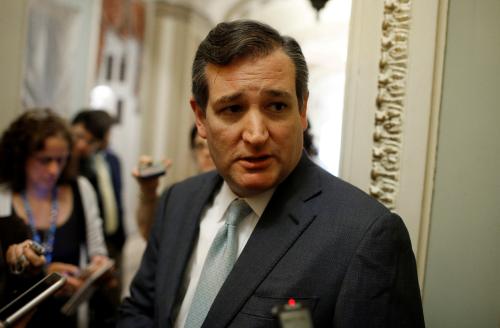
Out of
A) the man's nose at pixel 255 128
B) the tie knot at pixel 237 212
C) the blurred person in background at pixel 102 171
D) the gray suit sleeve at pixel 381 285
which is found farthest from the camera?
the blurred person in background at pixel 102 171

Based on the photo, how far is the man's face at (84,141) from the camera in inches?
101

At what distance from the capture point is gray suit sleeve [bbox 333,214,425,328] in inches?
32.7

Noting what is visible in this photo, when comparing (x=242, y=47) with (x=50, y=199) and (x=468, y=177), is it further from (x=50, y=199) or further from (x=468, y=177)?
(x=50, y=199)

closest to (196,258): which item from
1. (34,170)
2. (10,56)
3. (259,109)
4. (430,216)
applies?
(259,109)

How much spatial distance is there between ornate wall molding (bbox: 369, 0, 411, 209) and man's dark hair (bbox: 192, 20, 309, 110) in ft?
0.79

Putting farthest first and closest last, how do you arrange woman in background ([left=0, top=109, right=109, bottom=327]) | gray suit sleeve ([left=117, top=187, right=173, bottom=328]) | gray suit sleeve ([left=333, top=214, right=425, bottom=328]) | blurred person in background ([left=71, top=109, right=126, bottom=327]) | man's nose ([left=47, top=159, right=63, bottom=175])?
blurred person in background ([left=71, top=109, right=126, bottom=327]) < man's nose ([left=47, top=159, right=63, bottom=175]) < woman in background ([left=0, top=109, right=109, bottom=327]) < gray suit sleeve ([left=117, top=187, right=173, bottom=328]) < gray suit sleeve ([left=333, top=214, right=425, bottom=328])

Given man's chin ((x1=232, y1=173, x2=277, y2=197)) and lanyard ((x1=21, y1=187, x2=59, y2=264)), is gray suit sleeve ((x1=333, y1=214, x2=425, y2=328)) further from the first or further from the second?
lanyard ((x1=21, y1=187, x2=59, y2=264))

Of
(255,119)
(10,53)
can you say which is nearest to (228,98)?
(255,119)

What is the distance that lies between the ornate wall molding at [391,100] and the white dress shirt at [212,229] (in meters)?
0.34

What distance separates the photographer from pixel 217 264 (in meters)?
1.04

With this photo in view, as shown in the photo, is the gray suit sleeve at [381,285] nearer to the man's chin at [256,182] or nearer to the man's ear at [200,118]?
the man's chin at [256,182]

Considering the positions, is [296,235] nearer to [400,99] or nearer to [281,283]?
[281,283]

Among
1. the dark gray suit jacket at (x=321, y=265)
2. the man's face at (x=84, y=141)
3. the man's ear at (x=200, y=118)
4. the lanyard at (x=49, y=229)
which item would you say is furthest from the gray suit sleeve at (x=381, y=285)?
the man's face at (x=84, y=141)

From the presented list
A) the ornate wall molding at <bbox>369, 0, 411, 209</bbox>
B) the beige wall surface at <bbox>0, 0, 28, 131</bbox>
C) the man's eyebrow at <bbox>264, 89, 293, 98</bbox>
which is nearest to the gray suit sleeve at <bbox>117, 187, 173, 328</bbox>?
the man's eyebrow at <bbox>264, 89, 293, 98</bbox>
